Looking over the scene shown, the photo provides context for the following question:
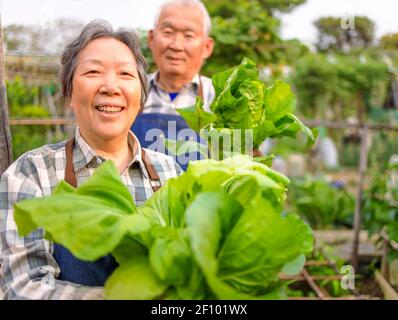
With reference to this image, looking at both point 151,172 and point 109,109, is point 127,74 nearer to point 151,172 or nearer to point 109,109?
point 109,109

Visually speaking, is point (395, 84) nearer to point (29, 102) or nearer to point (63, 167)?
point (29, 102)

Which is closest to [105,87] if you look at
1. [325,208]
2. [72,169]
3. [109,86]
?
[109,86]

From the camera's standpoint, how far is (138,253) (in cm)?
110

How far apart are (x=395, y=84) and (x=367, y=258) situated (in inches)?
510

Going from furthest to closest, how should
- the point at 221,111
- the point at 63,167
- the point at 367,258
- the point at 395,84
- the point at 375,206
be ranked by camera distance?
the point at 395,84 → the point at 367,258 → the point at 375,206 → the point at 221,111 → the point at 63,167

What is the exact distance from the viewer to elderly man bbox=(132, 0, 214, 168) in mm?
2719

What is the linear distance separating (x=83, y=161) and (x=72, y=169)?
0.04 meters

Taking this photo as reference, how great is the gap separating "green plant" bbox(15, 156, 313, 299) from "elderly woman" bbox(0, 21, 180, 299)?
21cm

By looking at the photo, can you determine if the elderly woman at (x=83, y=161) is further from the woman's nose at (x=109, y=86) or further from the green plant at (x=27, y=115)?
A: the green plant at (x=27, y=115)

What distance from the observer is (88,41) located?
1.46 metres

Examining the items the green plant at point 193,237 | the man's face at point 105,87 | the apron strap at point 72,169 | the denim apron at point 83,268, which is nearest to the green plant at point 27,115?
the apron strap at point 72,169

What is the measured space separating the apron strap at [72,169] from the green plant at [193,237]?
34 centimetres

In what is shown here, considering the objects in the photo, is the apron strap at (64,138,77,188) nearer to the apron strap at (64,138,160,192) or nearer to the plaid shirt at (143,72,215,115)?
the apron strap at (64,138,160,192)
